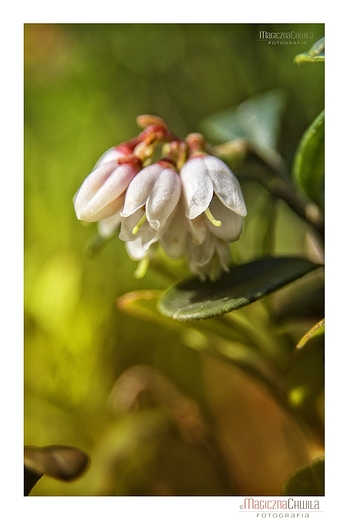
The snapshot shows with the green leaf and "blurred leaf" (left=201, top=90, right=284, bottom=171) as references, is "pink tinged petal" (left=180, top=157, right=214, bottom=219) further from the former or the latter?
"blurred leaf" (left=201, top=90, right=284, bottom=171)

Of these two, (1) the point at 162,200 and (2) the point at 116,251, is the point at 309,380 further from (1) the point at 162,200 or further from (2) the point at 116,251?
(2) the point at 116,251

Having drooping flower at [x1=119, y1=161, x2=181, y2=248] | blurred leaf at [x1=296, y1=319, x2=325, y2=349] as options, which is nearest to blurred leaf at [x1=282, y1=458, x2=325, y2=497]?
blurred leaf at [x1=296, y1=319, x2=325, y2=349]

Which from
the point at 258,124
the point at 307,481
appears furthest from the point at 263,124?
the point at 307,481

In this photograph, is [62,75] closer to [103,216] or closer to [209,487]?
[103,216]

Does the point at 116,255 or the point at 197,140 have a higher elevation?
the point at 197,140

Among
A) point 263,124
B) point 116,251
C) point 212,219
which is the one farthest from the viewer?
point 116,251

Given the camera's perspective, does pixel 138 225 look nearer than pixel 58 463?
Yes
